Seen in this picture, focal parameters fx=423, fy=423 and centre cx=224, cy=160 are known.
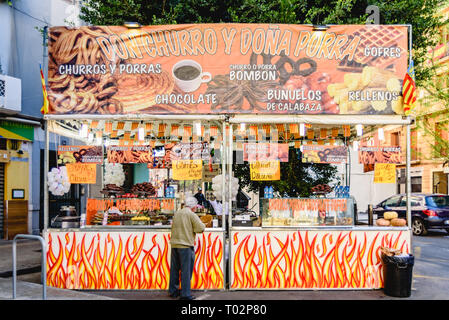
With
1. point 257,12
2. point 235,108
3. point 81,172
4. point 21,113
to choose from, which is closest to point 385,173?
point 235,108

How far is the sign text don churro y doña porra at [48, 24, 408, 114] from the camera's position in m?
7.98

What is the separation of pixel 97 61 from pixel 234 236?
4217 mm

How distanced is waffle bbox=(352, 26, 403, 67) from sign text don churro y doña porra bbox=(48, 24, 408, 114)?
19 mm

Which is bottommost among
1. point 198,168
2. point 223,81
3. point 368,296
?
point 368,296

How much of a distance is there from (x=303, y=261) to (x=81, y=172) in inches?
181

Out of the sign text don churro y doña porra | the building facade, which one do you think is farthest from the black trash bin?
the building facade

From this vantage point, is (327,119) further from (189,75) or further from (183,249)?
(183,249)

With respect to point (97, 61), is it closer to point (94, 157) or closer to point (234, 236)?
point (94, 157)

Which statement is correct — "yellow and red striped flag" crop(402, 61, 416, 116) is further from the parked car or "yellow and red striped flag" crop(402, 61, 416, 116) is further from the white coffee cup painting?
the parked car

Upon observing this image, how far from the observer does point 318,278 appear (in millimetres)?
7863

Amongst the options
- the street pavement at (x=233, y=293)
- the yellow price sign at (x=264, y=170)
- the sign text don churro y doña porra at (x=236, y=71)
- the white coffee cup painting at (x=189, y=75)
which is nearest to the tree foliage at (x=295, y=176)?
the street pavement at (x=233, y=293)

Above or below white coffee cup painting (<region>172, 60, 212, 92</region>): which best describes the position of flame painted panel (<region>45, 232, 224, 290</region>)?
below

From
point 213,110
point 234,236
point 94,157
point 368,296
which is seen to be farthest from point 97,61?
point 368,296
